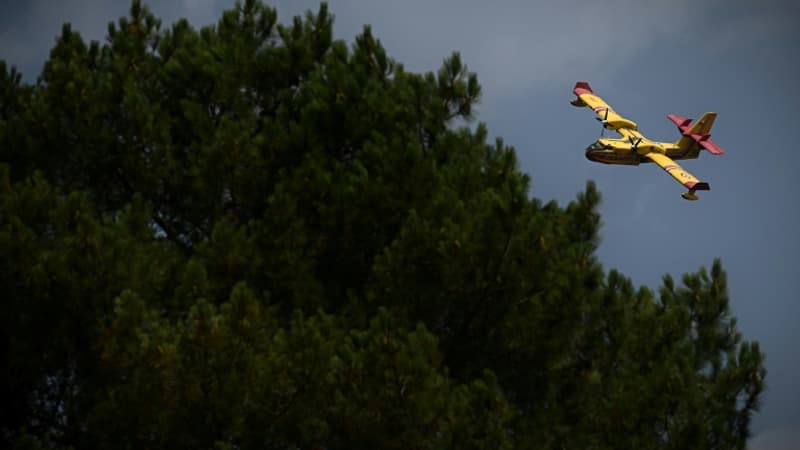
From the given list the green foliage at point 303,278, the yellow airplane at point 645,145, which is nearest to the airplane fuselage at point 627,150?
the yellow airplane at point 645,145

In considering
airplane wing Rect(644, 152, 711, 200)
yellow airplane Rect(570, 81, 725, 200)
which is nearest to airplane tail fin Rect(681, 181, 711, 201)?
airplane wing Rect(644, 152, 711, 200)

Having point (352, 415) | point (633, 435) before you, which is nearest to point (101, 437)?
point (352, 415)

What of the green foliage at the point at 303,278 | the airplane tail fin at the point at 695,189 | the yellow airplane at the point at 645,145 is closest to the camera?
the green foliage at the point at 303,278

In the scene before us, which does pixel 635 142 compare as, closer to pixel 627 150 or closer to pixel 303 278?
pixel 627 150

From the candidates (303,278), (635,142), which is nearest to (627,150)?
(635,142)

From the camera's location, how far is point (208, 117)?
17.5 meters

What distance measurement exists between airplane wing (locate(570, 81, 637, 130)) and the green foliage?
2057cm

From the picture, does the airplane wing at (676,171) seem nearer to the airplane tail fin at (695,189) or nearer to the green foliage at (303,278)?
the airplane tail fin at (695,189)

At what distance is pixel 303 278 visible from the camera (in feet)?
Answer: 51.9

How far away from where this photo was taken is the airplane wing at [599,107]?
38000 millimetres

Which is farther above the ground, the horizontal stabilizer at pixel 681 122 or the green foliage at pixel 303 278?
the horizontal stabilizer at pixel 681 122

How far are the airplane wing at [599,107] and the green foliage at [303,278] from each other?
67.5 feet

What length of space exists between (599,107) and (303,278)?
24.6 meters

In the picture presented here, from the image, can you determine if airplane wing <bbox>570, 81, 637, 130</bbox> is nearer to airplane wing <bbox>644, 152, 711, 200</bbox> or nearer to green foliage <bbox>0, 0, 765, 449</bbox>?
airplane wing <bbox>644, 152, 711, 200</bbox>
